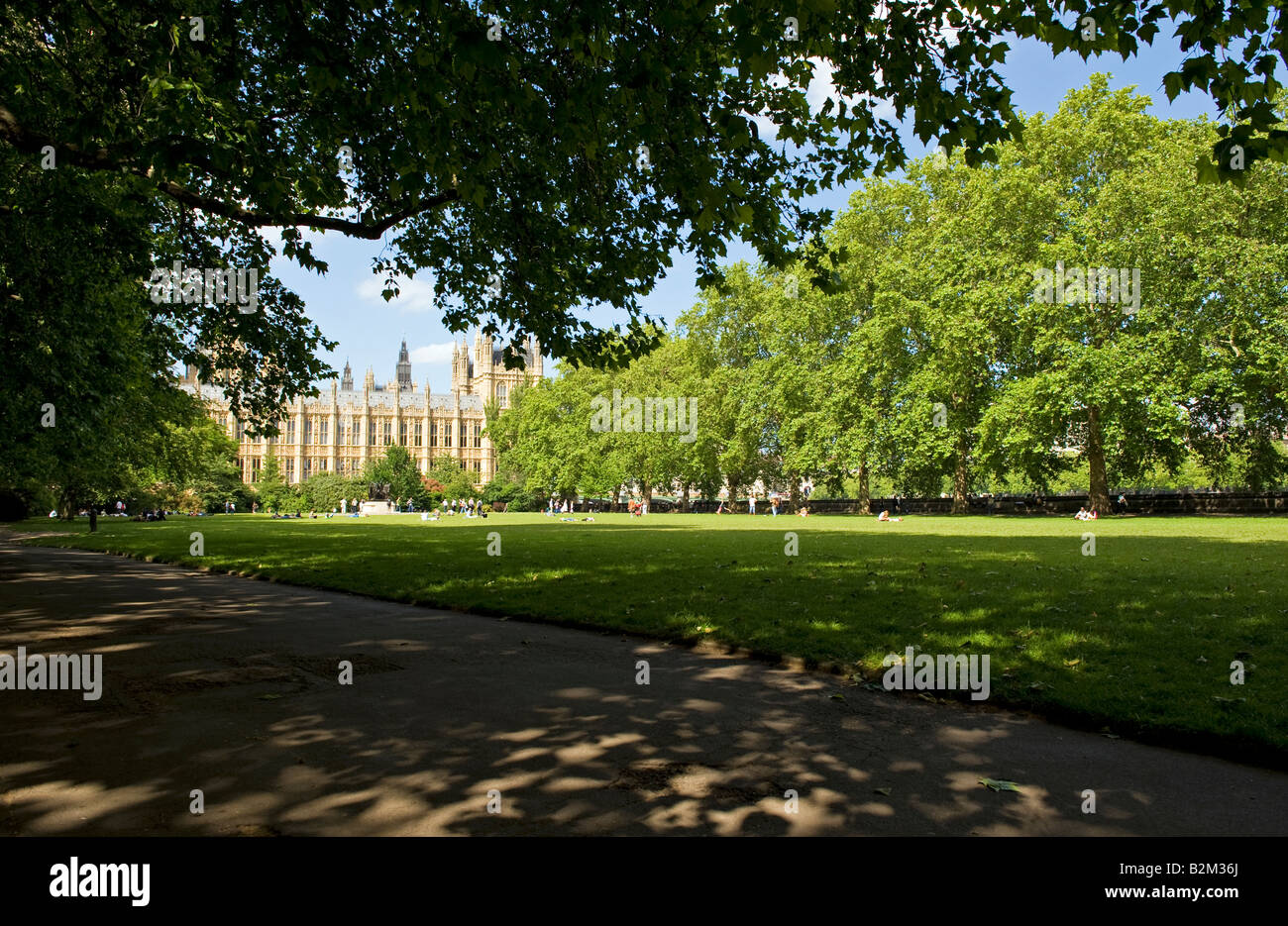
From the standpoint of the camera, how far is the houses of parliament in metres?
141

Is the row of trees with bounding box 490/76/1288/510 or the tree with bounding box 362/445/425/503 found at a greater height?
the row of trees with bounding box 490/76/1288/510

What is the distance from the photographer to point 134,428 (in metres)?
28.5

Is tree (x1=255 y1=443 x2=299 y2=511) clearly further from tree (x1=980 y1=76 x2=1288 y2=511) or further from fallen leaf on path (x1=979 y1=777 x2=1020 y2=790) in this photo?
fallen leaf on path (x1=979 y1=777 x2=1020 y2=790)

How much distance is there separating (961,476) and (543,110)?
143 ft

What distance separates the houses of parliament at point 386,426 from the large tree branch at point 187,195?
129597 mm

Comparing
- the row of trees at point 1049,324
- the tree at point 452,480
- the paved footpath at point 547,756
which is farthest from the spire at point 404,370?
the paved footpath at point 547,756

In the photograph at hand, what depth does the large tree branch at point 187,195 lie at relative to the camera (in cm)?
897

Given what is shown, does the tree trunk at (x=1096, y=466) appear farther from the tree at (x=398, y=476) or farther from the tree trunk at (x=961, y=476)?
the tree at (x=398, y=476)

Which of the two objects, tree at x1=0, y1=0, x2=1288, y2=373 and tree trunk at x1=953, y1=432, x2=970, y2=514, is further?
tree trunk at x1=953, y1=432, x2=970, y2=514

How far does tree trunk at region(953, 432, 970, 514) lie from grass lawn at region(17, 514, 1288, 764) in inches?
985

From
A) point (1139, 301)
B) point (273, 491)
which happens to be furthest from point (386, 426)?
point (1139, 301)

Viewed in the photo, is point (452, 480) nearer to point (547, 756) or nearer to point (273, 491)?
point (273, 491)

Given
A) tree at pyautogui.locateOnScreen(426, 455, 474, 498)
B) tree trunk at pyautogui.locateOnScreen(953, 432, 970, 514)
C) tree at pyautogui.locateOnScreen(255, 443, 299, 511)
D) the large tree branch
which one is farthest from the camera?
tree at pyautogui.locateOnScreen(426, 455, 474, 498)

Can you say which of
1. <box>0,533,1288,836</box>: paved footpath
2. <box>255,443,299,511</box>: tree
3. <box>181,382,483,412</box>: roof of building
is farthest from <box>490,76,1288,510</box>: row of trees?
<box>181,382,483,412</box>: roof of building
